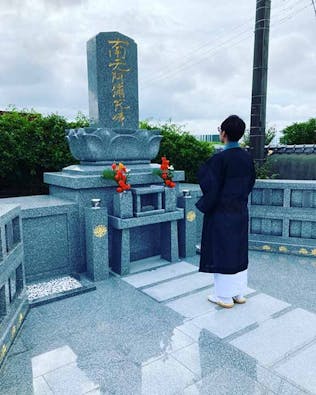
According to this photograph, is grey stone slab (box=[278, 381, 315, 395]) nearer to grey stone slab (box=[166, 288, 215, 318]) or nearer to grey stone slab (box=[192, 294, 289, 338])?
grey stone slab (box=[192, 294, 289, 338])

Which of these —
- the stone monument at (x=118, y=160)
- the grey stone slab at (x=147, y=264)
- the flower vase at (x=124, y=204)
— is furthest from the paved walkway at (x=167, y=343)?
the flower vase at (x=124, y=204)

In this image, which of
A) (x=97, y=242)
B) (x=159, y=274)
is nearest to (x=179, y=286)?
(x=159, y=274)

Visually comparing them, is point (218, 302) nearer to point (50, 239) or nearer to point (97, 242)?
point (97, 242)

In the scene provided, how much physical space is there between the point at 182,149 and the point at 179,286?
434 cm

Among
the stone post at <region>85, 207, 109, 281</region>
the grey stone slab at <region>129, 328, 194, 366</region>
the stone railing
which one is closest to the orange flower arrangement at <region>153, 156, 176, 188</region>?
the stone post at <region>85, 207, 109, 281</region>

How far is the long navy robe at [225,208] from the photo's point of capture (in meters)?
3.55

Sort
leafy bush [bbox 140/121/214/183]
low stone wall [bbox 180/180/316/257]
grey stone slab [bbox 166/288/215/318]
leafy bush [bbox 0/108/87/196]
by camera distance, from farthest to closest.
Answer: leafy bush [bbox 140/121/214/183], leafy bush [bbox 0/108/87/196], low stone wall [bbox 180/180/316/257], grey stone slab [bbox 166/288/215/318]

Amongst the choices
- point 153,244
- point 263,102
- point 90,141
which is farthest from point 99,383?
point 263,102

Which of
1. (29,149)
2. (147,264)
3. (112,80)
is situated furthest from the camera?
(29,149)

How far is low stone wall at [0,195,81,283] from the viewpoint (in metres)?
4.52

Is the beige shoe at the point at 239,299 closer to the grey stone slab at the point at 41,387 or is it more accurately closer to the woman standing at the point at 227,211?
the woman standing at the point at 227,211

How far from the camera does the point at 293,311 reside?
3727mm

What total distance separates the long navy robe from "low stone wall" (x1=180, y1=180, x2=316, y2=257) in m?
1.98

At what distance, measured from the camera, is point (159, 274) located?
192 inches
